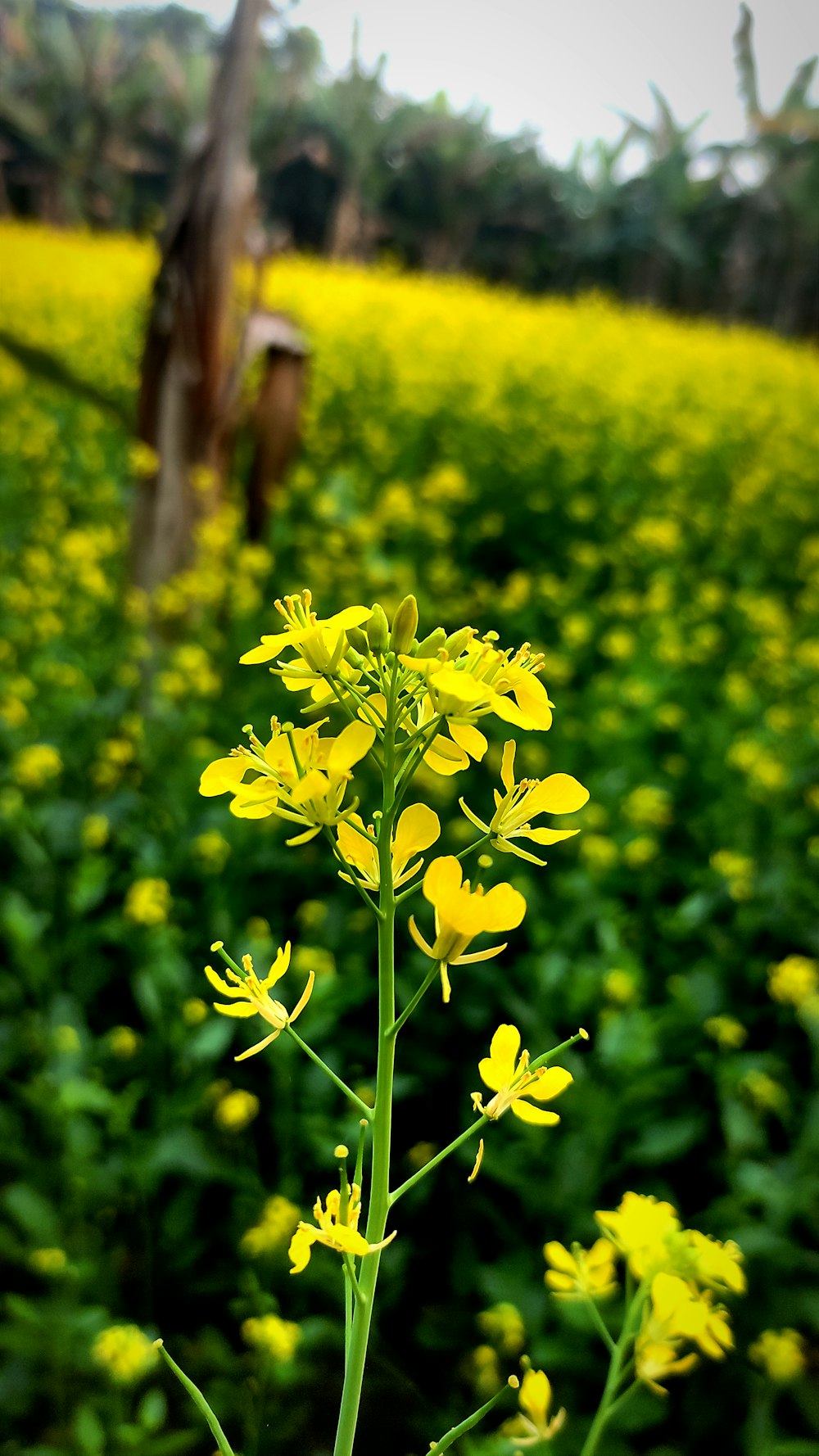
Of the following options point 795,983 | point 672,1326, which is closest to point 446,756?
point 672,1326

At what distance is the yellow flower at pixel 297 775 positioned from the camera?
267mm

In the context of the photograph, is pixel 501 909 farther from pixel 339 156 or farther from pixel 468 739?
pixel 339 156

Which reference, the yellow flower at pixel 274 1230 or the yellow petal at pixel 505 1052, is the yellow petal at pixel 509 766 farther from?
the yellow flower at pixel 274 1230

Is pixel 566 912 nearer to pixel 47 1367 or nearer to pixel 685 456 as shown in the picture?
pixel 47 1367

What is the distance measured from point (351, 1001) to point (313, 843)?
1.02 feet

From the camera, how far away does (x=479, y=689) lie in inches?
9.9

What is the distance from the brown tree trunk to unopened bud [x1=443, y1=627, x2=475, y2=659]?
4.97 feet

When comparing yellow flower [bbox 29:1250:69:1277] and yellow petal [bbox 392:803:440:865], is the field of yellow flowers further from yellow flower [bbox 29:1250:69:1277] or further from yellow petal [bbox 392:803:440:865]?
yellow petal [bbox 392:803:440:865]

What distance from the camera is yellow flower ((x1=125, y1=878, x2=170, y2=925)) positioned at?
3.21ft

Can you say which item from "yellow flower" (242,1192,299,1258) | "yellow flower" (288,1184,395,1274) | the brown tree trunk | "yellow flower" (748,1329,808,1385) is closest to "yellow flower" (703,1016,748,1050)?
"yellow flower" (748,1329,808,1385)

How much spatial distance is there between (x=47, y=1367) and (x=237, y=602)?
3.96ft

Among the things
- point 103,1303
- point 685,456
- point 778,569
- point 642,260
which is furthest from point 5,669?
point 642,260

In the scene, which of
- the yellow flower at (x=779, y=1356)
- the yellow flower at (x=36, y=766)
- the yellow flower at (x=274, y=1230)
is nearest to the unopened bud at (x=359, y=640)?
the yellow flower at (x=274, y=1230)

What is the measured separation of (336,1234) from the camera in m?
0.26
